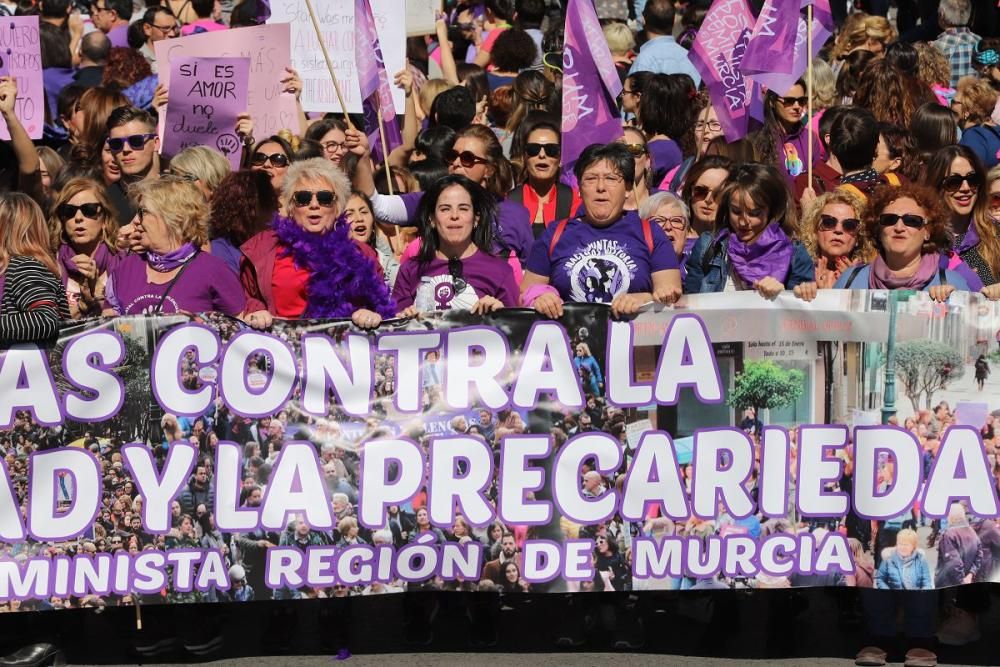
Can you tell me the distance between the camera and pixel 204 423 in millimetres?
6223

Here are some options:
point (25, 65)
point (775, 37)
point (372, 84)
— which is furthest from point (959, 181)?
point (25, 65)

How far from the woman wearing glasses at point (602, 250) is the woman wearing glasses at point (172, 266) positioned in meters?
1.16

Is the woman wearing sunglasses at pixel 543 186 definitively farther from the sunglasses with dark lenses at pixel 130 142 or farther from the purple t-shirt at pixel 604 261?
the sunglasses with dark lenses at pixel 130 142

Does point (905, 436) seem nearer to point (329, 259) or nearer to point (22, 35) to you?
point (329, 259)

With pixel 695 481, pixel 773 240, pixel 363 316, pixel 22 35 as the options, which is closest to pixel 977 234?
pixel 773 240

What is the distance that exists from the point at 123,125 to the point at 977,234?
404 centimetres

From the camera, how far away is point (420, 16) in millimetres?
11219

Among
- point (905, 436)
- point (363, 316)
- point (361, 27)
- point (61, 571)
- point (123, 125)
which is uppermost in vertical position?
point (361, 27)

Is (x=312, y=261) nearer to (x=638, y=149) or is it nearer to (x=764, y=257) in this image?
(x=764, y=257)

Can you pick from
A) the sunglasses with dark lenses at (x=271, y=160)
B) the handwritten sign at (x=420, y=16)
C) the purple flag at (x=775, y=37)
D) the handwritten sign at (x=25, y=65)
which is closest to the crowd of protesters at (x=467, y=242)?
the sunglasses with dark lenses at (x=271, y=160)

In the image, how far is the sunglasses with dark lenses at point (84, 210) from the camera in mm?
7391

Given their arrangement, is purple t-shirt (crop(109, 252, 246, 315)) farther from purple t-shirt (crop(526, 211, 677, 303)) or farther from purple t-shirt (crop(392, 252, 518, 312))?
purple t-shirt (crop(526, 211, 677, 303))

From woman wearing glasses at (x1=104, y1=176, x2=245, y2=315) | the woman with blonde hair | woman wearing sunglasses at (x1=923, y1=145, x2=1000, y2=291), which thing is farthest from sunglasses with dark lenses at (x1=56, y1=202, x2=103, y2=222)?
woman wearing sunglasses at (x1=923, y1=145, x2=1000, y2=291)

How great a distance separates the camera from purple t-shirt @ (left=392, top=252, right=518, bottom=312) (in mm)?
6605
